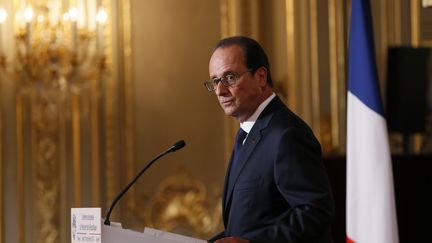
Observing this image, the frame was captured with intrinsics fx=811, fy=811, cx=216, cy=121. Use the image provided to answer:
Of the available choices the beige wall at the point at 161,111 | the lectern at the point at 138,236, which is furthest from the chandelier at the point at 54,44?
the lectern at the point at 138,236

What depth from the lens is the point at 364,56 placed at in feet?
11.2

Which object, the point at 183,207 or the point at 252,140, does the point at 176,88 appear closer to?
the point at 183,207

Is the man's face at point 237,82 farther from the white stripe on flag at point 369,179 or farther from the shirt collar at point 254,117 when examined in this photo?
the white stripe on flag at point 369,179

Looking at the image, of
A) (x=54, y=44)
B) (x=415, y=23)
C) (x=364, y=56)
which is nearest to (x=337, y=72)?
(x=415, y=23)

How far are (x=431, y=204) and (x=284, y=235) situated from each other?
275 cm

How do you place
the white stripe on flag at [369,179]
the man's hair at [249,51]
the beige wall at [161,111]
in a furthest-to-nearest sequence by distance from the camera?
the beige wall at [161,111]
the white stripe on flag at [369,179]
the man's hair at [249,51]

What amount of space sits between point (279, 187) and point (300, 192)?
0.23 feet

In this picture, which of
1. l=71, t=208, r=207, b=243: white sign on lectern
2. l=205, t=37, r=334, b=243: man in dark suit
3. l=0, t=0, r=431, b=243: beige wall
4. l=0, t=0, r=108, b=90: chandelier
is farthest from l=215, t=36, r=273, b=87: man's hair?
l=0, t=0, r=431, b=243: beige wall

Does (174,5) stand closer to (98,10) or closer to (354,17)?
(98,10)

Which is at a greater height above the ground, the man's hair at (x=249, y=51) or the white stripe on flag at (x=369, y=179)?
the man's hair at (x=249, y=51)

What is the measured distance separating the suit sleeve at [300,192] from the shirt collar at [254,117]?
0.61ft

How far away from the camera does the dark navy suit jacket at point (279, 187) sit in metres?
2.28

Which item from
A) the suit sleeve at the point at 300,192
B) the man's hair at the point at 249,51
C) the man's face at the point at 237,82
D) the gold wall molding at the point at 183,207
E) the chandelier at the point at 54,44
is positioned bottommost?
the gold wall molding at the point at 183,207

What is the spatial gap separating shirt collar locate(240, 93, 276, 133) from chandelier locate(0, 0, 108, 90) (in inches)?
131
